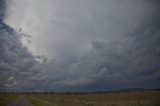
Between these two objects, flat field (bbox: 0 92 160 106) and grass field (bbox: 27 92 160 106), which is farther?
grass field (bbox: 27 92 160 106)

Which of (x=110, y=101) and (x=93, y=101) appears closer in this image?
(x=110, y=101)

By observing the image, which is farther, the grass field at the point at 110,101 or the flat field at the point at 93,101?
the grass field at the point at 110,101
